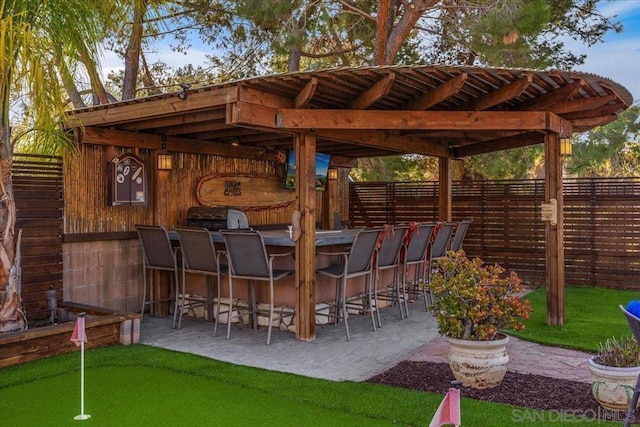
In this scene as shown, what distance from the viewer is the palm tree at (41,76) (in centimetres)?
443

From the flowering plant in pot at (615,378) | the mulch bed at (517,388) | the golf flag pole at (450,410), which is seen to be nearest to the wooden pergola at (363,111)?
the mulch bed at (517,388)

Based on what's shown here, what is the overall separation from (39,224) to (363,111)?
3.51 meters

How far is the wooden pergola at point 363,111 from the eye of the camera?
5.00 m

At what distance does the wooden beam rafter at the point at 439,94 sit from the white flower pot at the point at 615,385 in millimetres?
2597

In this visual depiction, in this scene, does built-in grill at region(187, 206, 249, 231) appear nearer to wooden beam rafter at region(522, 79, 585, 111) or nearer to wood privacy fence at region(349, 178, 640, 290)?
wooden beam rafter at region(522, 79, 585, 111)

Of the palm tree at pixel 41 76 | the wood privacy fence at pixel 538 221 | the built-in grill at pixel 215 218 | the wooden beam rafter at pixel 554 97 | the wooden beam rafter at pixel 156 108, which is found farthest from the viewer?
the wood privacy fence at pixel 538 221

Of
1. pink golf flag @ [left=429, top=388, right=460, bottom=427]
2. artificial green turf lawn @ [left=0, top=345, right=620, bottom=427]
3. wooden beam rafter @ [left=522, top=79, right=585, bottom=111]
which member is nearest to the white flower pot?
artificial green turf lawn @ [left=0, top=345, right=620, bottom=427]

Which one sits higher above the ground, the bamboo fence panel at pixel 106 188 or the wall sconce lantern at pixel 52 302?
the bamboo fence panel at pixel 106 188

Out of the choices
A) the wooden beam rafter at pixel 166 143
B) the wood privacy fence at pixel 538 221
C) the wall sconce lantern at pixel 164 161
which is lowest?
the wood privacy fence at pixel 538 221

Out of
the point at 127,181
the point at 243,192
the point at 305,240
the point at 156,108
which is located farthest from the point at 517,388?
the point at 243,192

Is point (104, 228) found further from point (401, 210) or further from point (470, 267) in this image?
point (401, 210)

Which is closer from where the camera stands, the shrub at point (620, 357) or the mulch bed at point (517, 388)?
the shrub at point (620, 357)

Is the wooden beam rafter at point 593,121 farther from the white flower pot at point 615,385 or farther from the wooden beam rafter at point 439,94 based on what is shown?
the white flower pot at point 615,385

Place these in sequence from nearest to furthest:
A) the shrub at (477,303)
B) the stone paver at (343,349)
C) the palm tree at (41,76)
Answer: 1. the shrub at (477,303)
2. the palm tree at (41,76)
3. the stone paver at (343,349)
